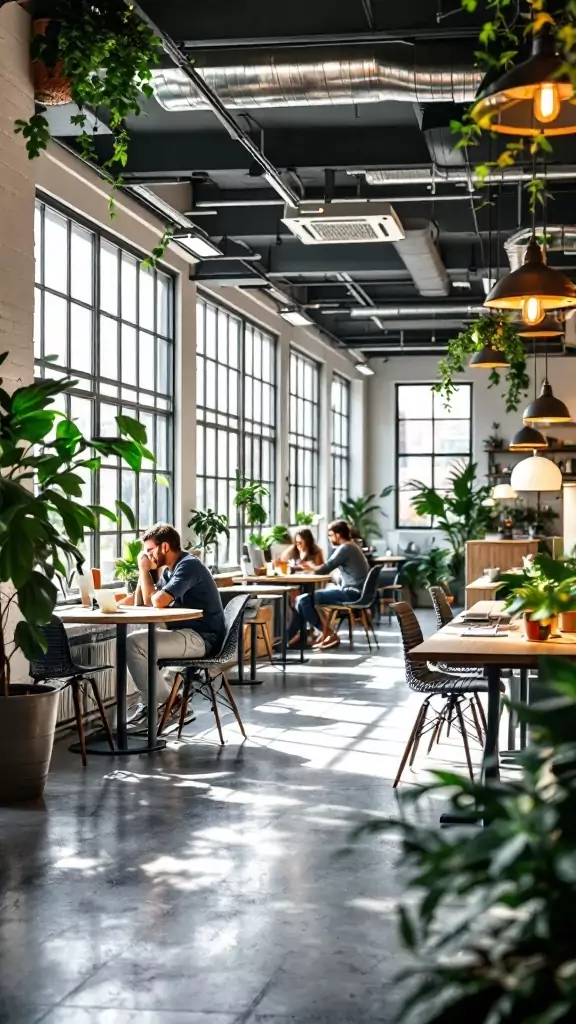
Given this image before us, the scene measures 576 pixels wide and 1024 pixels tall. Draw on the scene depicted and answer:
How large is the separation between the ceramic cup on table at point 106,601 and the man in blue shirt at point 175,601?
0.47m

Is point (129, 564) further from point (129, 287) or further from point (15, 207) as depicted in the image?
point (15, 207)

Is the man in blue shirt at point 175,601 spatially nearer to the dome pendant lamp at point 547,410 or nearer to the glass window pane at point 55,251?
the glass window pane at point 55,251

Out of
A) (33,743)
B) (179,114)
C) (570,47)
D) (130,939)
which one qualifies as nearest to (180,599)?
(33,743)

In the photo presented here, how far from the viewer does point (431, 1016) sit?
1.66m

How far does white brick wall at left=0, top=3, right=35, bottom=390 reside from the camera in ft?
21.6

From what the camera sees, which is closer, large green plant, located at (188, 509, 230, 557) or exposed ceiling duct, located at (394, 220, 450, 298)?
exposed ceiling duct, located at (394, 220, 450, 298)

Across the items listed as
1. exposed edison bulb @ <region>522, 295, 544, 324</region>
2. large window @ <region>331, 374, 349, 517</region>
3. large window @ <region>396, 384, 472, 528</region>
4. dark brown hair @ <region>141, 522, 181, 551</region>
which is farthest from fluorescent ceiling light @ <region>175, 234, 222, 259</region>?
large window @ <region>396, 384, 472, 528</region>

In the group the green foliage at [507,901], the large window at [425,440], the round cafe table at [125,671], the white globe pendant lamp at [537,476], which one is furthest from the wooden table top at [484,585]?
the large window at [425,440]

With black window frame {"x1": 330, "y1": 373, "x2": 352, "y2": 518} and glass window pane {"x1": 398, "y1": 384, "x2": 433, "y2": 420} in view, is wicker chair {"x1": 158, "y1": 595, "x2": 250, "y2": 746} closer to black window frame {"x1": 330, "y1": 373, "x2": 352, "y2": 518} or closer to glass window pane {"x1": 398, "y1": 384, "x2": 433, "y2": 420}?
black window frame {"x1": 330, "y1": 373, "x2": 352, "y2": 518}

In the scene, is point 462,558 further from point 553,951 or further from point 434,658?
point 553,951

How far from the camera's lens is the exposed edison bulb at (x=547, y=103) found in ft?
11.3

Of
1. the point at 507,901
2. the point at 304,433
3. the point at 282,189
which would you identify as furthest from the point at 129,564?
the point at 304,433

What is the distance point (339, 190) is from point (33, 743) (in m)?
5.92

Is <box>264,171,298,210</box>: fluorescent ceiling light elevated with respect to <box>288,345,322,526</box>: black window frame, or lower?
elevated
